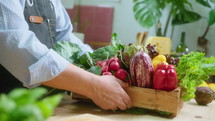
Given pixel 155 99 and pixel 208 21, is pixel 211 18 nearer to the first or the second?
pixel 208 21

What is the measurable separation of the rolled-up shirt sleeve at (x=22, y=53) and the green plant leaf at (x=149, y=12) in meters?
2.59

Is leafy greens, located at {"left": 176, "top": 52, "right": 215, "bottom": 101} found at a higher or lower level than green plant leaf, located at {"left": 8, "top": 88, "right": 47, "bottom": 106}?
lower

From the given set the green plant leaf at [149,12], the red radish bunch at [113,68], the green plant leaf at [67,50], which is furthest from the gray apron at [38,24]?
the green plant leaf at [149,12]

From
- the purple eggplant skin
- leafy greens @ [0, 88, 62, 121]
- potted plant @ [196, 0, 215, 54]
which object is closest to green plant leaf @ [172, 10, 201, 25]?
potted plant @ [196, 0, 215, 54]

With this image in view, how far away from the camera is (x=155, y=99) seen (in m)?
0.96

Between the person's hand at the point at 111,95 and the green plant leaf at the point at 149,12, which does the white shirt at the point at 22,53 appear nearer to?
the person's hand at the point at 111,95

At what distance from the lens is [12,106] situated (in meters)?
0.22

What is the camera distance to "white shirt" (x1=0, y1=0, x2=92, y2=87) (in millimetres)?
842

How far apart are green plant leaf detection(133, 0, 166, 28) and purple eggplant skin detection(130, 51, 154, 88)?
243cm

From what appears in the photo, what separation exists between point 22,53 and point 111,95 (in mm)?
314

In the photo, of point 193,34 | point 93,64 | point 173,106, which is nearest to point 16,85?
point 93,64

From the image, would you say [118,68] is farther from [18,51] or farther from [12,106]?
[12,106]

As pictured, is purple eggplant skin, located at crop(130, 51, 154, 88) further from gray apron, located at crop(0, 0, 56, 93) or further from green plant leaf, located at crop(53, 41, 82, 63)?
gray apron, located at crop(0, 0, 56, 93)

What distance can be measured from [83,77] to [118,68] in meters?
0.17
